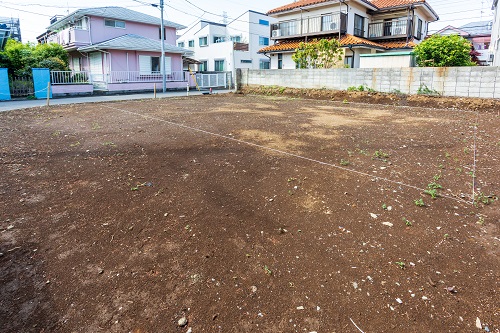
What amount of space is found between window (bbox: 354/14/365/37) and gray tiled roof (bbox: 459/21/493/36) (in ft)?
79.2

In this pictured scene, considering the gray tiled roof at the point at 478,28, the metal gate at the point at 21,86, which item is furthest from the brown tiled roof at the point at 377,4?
the gray tiled roof at the point at 478,28

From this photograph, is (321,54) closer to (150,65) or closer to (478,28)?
(150,65)

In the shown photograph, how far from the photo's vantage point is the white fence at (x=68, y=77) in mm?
18422

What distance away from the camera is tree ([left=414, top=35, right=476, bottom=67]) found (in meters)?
12.3

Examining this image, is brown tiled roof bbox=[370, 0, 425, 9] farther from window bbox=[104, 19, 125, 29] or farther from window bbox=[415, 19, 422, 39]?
window bbox=[104, 19, 125, 29]

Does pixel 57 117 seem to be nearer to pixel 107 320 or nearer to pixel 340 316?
pixel 107 320

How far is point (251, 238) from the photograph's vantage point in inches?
119

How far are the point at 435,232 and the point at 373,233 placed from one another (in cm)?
61

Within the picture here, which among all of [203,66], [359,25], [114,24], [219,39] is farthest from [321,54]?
[203,66]

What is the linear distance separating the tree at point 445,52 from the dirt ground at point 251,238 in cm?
794

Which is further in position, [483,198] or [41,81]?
[41,81]

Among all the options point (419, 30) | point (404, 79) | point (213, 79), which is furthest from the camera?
point (213, 79)

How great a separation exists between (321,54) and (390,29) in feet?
28.4

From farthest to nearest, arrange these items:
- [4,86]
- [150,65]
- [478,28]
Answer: [478,28], [150,65], [4,86]
